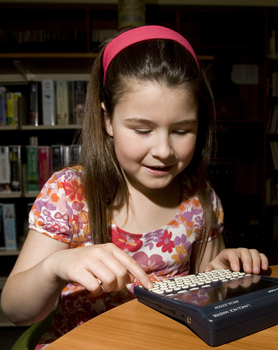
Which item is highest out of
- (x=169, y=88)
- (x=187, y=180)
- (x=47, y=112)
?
(x=47, y=112)

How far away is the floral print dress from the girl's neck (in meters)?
0.02

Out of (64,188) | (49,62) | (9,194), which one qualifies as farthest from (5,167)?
(64,188)

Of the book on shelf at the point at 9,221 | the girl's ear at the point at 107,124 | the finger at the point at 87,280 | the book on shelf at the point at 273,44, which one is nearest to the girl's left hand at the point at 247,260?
the finger at the point at 87,280

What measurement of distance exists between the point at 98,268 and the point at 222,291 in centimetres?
17

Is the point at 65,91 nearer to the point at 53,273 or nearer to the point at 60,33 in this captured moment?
the point at 60,33

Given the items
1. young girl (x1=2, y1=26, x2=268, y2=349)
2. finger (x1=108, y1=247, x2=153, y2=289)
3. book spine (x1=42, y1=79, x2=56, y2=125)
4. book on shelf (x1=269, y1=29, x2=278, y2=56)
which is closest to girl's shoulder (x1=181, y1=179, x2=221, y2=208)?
young girl (x1=2, y1=26, x2=268, y2=349)

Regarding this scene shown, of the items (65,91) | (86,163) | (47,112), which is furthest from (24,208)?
(86,163)

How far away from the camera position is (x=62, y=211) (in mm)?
709

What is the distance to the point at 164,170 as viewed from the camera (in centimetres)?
67

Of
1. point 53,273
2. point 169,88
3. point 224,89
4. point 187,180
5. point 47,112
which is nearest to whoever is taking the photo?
point 53,273

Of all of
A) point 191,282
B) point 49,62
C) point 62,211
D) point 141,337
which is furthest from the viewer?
point 49,62

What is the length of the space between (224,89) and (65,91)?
150 centimetres

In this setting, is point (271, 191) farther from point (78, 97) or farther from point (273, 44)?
point (78, 97)

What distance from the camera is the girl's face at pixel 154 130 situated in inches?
23.3
